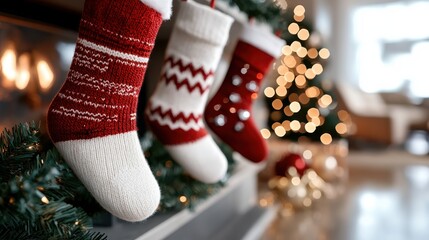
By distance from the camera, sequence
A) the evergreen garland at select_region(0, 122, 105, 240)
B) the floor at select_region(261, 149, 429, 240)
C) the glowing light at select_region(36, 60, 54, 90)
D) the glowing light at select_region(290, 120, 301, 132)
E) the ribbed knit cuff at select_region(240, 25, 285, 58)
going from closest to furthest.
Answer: the evergreen garland at select_region(0, 122, 105, 240)
the glowing light at select_region(36, 60, 54, 90)
the ribbed knit cuff at select_region(240, 25, 285, 58)
the floor at select_region(261, 149, 429, 240)
the glowing light at select_region(290, 120, 301, 132)

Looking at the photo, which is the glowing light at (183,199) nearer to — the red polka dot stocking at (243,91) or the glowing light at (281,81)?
the red polka dot stocking at (243,91)

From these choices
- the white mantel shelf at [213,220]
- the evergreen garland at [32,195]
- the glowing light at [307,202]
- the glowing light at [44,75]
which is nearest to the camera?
the evergreen garland at [32,195]

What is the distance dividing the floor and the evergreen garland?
115 cm

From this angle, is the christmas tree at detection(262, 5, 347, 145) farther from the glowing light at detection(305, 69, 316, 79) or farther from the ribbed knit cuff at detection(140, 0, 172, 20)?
the ribbed knit cuff at detection(140, 0, 172, 20)

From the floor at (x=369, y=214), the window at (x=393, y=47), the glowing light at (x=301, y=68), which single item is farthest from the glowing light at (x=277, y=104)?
the window at (x=393, y=47)

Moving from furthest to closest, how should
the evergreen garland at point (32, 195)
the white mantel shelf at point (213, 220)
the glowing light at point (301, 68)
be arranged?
the glowing light at point (301, 68), the white mantel shelf at point (213, 220), the evergreen garland at point (32, 195)

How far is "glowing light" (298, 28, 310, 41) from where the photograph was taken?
3.69 metres

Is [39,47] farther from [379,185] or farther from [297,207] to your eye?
[379,185]

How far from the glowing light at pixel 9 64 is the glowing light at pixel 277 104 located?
9.30 ft

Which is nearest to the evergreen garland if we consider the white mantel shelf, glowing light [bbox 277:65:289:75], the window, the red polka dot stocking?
the white mantel shelf

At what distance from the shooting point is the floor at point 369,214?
168 cm

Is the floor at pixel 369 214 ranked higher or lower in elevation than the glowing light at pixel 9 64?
lower

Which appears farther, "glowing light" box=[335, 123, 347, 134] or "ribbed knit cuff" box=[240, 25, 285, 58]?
"glowing light" box=[335, 123, 347, 134]

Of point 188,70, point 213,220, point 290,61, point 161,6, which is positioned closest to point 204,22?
point 188,70
